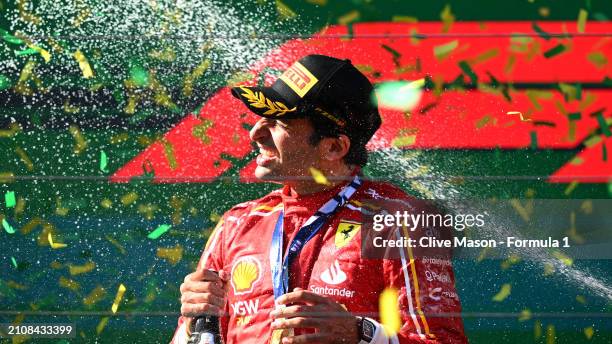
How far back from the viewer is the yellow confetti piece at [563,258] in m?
1.31

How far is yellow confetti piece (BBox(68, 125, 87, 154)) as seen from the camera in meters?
1.45

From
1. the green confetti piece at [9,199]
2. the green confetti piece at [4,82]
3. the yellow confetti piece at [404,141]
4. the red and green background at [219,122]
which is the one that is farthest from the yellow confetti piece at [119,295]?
the yellow confetti piece at [404,141]

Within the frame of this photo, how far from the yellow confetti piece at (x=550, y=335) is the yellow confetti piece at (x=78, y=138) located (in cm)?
72

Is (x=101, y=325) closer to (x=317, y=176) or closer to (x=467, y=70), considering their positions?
(x=317, y=176)

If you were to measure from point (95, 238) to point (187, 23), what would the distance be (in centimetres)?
34

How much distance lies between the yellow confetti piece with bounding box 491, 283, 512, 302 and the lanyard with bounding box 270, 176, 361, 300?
0.97ft

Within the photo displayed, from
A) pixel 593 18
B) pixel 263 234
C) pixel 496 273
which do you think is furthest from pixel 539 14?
pixel 263 234

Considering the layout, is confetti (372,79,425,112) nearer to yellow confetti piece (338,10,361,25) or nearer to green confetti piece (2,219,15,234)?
yellow confetti piece (338,10,361,25)

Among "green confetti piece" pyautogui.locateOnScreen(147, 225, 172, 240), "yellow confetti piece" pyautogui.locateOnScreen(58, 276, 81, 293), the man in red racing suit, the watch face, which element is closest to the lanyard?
the man in red racing suit

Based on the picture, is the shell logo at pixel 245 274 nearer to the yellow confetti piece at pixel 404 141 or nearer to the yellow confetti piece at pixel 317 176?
the yellow confetti piece at pixel 317 176

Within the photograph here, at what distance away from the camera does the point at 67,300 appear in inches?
55.9

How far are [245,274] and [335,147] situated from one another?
0.66ft

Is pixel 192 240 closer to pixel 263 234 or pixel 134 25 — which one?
pixel 263 234

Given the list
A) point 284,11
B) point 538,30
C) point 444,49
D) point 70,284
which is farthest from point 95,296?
point 538,30
